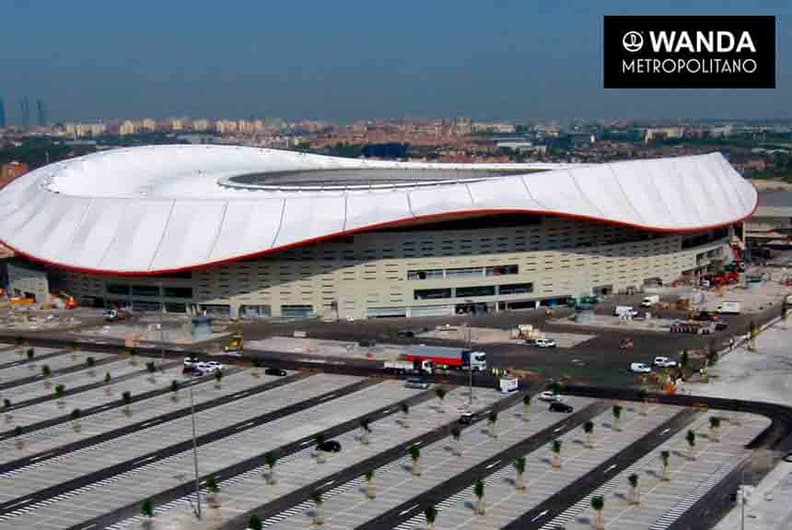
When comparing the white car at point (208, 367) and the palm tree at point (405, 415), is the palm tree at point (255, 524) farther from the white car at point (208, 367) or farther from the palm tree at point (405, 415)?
the white car at point (208, 367)

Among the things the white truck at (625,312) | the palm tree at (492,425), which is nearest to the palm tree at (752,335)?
the white truck at (625,312)

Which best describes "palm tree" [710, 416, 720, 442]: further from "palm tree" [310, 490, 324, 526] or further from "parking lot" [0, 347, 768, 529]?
"palm tree" [310, 490, 324, 526]

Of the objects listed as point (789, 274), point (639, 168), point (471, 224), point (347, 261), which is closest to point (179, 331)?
point (347, 261)

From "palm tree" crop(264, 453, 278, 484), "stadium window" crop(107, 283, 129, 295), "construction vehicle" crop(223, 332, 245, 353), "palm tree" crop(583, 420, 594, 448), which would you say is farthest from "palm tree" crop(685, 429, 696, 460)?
"stadium window" crop(107, 283, 129, 295)

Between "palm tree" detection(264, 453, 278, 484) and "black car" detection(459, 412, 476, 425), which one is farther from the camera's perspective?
"black car" detection(459, 412, 476, 425)

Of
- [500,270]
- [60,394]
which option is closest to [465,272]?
[500,270]

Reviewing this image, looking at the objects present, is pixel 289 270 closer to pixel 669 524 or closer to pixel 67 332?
pixel 67 332

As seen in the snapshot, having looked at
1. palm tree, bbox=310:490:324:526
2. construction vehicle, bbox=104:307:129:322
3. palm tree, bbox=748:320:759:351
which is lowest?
palm tree, bbox=310:490:324:526
